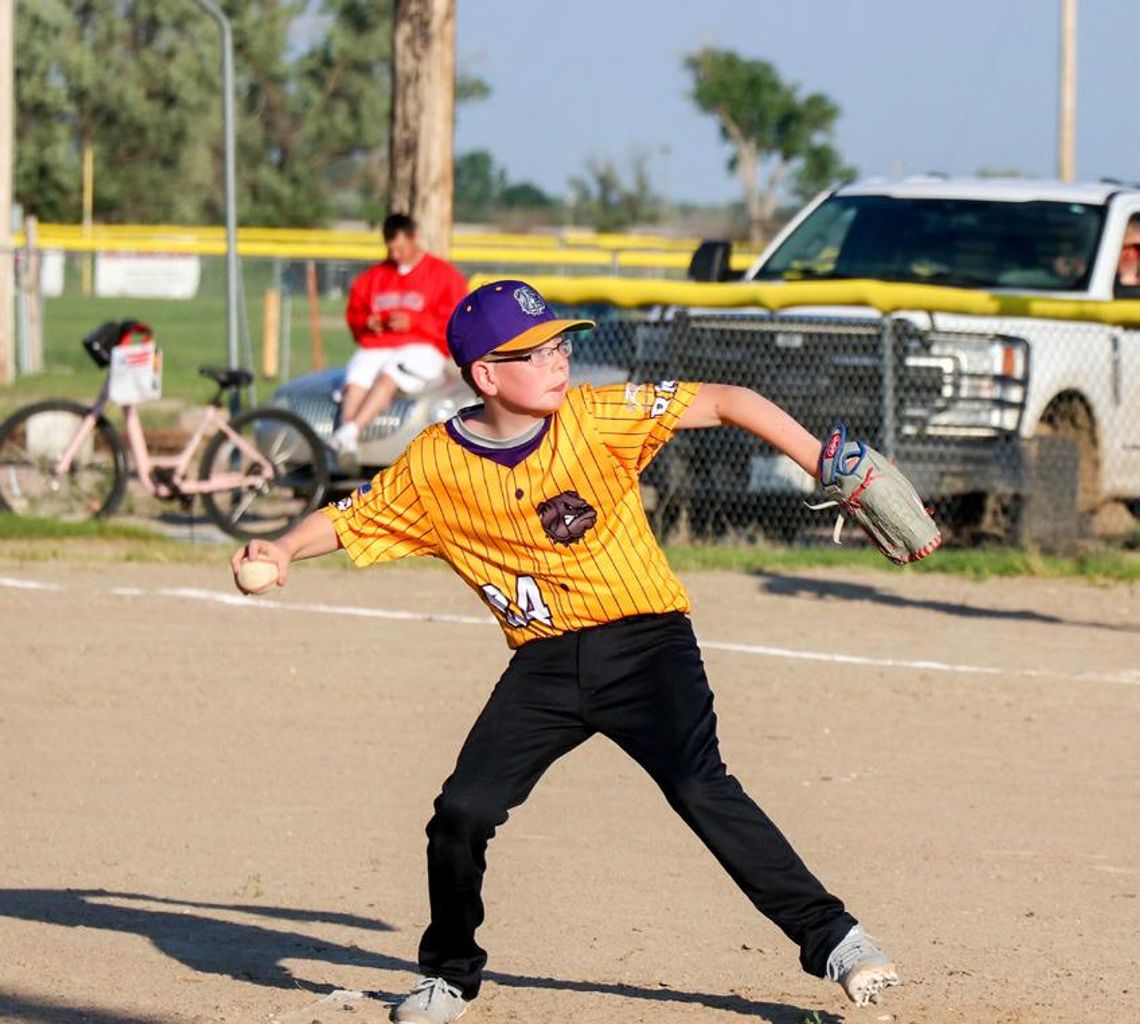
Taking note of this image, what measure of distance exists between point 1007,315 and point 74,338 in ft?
60.9

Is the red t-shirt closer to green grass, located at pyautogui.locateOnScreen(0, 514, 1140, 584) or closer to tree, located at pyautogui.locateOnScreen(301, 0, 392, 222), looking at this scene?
green grass, located at pyautogui.locateOnScreen(0, 514, 1140, 584)

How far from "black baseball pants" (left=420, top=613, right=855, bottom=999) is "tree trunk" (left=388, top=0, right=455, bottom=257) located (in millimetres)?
10245

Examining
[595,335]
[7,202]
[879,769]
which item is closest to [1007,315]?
[595,335]

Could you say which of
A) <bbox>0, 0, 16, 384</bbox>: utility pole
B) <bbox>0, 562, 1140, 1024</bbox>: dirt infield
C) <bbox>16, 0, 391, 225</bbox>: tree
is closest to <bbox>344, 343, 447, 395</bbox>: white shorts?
<bbox>0, 562, 1140, 1024</bbox>: dirt infield

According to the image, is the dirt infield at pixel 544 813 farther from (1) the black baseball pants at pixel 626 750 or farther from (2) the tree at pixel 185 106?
(2) the tree at pixel 185 106

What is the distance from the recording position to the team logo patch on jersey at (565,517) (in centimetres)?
478

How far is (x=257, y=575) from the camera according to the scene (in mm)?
4730

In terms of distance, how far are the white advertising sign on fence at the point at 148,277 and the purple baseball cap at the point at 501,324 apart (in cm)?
2733

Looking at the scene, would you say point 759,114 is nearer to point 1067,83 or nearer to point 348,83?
point 348,83

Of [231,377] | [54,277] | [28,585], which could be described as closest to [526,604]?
[28,585]

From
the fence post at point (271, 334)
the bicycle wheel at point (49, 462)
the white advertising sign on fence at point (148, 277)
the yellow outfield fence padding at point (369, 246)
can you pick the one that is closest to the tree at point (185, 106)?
the yellow outfield fence padding at point (369, 246)

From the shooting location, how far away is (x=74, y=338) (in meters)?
28.2

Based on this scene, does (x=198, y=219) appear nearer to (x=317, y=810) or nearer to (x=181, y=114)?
(x=181, y=114)

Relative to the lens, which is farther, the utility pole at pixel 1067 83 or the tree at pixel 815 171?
the tree at pixel 815 171
